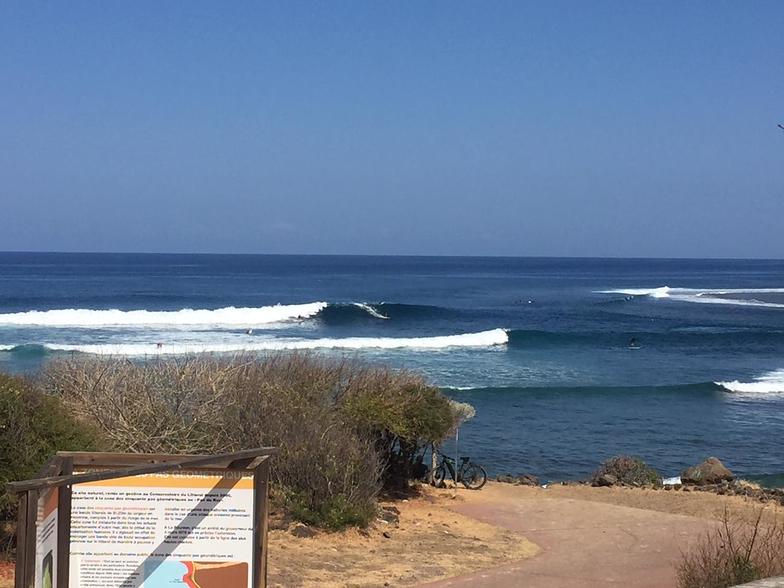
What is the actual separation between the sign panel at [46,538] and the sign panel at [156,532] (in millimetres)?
127

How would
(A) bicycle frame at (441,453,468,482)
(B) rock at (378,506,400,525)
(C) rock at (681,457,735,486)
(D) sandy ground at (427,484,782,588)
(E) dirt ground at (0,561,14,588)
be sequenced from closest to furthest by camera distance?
(E) dirt ground at (0,561,14,588)
(D) sandy ground at (427,484,782,588)
(B) rock at (378,506,400,525)
(A) bicycle frame at (441,453,468,482)
(C) rock at (681,457,735,486)

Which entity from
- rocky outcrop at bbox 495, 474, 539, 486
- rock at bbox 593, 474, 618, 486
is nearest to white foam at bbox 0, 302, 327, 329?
rocky outcrop at bbox 495, 474, 539, 486

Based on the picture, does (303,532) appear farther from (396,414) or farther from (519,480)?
(519,480)

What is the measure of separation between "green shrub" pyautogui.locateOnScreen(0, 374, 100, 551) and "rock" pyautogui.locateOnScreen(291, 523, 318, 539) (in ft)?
9.61

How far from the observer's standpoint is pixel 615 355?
1758 inches

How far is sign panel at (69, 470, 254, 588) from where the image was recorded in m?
5.88

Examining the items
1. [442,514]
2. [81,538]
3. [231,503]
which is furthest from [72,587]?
[442,514]

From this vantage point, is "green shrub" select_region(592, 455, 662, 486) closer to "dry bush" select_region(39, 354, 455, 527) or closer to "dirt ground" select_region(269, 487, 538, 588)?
"dry bush" select_region(39, 354, 455, 527)

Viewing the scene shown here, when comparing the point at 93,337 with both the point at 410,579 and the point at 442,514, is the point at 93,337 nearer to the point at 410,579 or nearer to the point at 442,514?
the point at 442,514

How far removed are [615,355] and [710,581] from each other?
3701cm

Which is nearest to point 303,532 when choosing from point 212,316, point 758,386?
point 758,386

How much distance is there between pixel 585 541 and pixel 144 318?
46.4 metres

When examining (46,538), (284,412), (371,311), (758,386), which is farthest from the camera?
(371,311)

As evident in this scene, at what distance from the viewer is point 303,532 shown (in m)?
12.5
